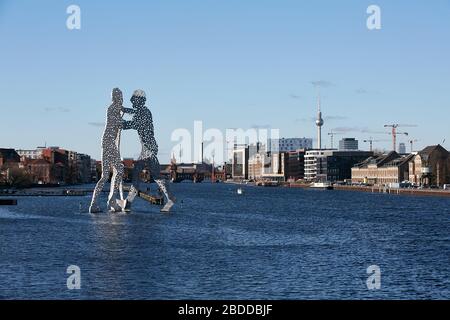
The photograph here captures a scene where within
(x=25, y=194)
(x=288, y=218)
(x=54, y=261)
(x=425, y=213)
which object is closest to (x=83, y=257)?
(x=54, y=261)

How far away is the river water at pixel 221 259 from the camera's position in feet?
118

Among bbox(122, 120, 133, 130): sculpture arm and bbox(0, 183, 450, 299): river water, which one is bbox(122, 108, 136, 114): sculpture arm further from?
bbox(0, 183, 450, 299): river water

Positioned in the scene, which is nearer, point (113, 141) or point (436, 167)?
point (113, 141)

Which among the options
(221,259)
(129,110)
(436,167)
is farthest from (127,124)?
(436,167)

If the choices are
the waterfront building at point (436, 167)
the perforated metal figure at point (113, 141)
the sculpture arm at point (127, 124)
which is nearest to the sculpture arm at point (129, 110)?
the perforated metal figure at point (113, 141)

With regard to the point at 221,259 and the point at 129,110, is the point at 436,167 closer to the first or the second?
the point at 129,110

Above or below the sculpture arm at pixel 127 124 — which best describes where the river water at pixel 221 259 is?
below

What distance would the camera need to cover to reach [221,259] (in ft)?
152

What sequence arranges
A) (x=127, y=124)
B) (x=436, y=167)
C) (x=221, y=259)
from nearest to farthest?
(x=221, y=259) < (x=127, y=124) < (x=436, y=167)

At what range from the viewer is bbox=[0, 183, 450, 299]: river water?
35938mm

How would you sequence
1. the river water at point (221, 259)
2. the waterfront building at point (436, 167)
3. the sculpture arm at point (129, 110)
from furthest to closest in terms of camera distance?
the waterfront building at point (436, 167) → the sculpture arm at point (129, 110) → the river water at point (221, 259)

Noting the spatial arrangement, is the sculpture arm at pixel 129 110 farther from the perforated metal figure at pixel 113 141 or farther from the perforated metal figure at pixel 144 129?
the perforated metal figure at pixel 113 141

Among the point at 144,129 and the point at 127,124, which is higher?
the point at 127,124
